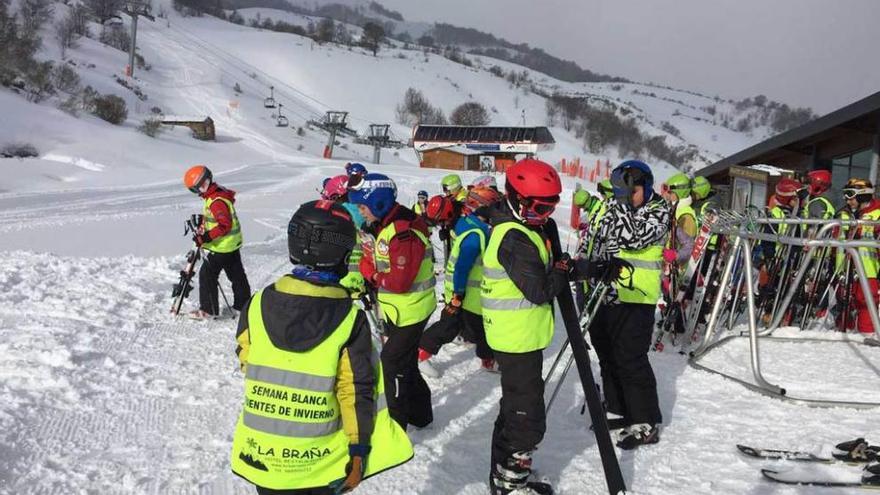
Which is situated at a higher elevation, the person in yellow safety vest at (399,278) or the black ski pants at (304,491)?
the person in yellow safety vest at (399,278)

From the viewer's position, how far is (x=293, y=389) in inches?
90.7

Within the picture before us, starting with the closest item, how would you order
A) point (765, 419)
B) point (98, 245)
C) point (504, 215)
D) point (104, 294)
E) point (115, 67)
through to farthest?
point (504, 215) → point (765, 419) → point (104, 294) → point (98, 245) → point (115, 67)

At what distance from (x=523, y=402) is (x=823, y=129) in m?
12.7

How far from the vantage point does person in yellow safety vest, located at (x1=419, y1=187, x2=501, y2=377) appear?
477cm

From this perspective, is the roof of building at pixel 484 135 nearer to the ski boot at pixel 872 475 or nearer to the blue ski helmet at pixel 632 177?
the blue ski helmet at pixel 632 177

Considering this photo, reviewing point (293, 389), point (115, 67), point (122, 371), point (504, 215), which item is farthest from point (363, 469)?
point (115, 67)

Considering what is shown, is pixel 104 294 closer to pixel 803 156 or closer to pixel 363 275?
pixel 363 275

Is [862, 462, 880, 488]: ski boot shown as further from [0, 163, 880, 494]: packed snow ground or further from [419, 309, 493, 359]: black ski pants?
[419, 309, 493, 359]: black ski pants

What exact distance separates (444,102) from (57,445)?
9177 centimetres

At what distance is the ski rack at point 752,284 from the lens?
16.6 ft

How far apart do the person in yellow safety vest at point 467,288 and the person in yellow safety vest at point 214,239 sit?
A: 8.77 feet

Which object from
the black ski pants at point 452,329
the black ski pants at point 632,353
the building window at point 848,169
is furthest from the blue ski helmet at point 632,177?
the building window at point 848,169

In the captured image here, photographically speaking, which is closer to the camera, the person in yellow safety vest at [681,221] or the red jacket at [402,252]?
the red jacket at [402,252]

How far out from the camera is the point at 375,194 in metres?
4.03
